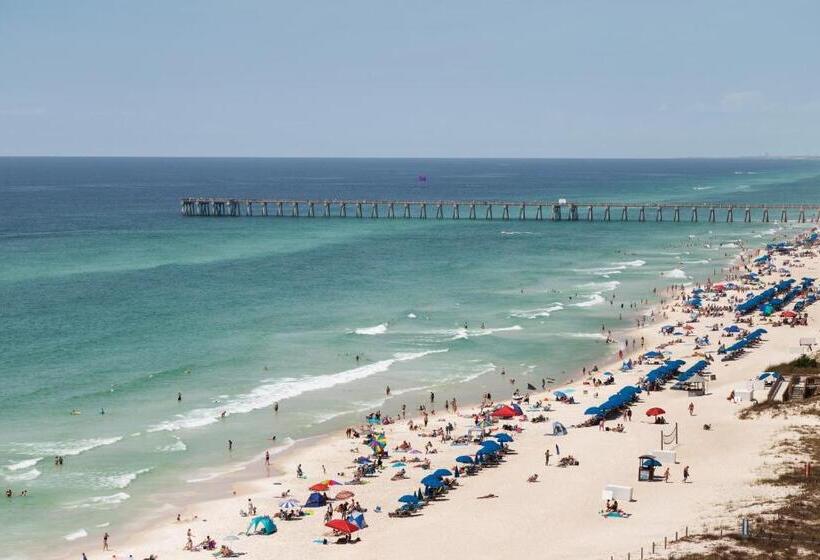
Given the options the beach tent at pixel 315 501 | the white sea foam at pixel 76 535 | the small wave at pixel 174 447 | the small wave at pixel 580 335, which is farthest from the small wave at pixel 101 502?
the small wave at pixel 580 335

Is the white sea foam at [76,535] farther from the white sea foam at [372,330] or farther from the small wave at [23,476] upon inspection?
the white sea foam at [372,330]

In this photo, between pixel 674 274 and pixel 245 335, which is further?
pixel 674 274

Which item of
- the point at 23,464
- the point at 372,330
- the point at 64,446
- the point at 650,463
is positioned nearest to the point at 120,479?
the point at 23,464

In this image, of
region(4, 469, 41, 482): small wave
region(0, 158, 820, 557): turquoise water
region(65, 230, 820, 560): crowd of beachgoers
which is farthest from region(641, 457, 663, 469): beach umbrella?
region(4, 469, 41, 482): small wave

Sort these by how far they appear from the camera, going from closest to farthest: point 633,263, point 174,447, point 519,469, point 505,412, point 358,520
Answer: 1. point 358,520
2. point 519,469
3. point 174,447
4. point 505,412
5. point 633,263

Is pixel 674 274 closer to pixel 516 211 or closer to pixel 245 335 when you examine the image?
pixel 245 335
